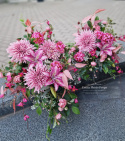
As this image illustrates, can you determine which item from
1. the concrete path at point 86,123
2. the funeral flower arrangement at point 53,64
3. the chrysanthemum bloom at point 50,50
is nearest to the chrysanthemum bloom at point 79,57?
the funeral flower arrangement at point 53,64

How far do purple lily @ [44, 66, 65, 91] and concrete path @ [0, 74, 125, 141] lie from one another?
2.00ft

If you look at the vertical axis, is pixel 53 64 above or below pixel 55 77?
above

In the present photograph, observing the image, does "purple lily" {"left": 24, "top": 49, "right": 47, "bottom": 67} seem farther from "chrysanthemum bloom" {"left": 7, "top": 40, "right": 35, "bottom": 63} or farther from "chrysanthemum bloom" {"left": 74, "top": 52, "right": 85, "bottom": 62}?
"chrysanthemum bloom" {"left": 74, "top": 52, "right": 85, "bottom": 62}

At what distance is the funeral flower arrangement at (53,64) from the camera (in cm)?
147

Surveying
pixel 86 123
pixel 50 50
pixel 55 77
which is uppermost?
pixel 50 50

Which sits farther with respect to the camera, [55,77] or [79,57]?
[79,57]

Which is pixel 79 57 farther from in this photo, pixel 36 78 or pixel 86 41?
pixel 36 78

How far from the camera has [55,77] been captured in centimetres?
149

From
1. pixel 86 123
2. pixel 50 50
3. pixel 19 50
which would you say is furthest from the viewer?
pixel 86 123

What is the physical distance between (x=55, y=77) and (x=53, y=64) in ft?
0.37

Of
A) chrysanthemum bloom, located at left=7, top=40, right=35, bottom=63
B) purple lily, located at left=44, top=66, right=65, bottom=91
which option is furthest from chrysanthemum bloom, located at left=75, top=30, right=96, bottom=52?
chrysanthemum bloom, located at left=7, top=40, right=35, bottom=63

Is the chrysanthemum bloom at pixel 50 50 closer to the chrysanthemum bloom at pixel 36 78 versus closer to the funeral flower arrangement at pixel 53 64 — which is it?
the funeral flower arrangement at pixel 53 64

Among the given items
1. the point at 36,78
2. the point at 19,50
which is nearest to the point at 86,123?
the point at 36,78

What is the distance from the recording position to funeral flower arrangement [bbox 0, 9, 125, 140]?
4.81 ft
